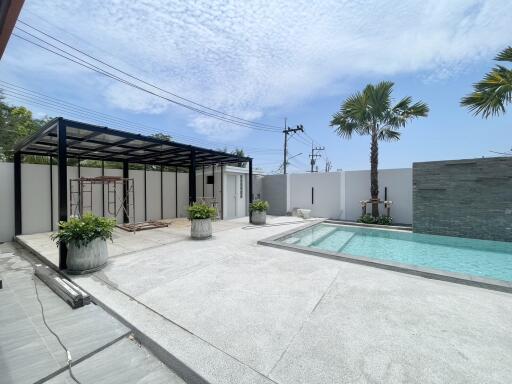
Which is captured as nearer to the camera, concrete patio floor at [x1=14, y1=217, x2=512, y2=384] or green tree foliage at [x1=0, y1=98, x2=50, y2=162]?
concrete patio floor at [x1=14, y1=217, x2=512, y2=384]

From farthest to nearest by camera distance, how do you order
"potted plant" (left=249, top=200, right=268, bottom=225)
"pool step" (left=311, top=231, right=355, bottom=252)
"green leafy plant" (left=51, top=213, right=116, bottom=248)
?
"potted plant" (left=249, top=200, right=268, bottom=225) → "pool step" (left=311, top=231, right=355, bottom=252) → "green leafy plant" (left=51, top=213, right=116, bottom=248)

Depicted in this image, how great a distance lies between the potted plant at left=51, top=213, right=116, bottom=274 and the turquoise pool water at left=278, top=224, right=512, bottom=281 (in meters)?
4.49

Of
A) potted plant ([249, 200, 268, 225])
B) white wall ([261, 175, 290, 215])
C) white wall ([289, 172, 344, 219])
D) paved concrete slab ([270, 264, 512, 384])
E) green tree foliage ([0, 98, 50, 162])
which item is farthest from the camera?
white wall ([261, 175, 290, 215])

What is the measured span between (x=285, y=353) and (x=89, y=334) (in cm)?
212

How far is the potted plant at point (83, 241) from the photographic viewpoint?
13.3 feet

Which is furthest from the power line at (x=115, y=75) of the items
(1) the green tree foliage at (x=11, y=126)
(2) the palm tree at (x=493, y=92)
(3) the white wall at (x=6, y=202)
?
Result: (2) the palm tree at (x=493, y=92)

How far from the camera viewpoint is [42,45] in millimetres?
6992

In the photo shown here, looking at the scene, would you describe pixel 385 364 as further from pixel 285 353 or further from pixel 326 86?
pixel 326 86

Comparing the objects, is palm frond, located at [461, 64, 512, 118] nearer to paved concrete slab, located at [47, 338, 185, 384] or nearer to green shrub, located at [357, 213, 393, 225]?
green shrub, located at [357, 213, 393, 225]

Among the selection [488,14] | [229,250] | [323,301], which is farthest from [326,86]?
[323,301]

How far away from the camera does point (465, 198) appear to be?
7922 mm

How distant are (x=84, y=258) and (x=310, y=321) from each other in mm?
3987

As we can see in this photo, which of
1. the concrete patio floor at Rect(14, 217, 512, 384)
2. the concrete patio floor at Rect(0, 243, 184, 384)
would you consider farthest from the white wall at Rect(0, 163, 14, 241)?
the concrete patio floor at Rect(14, 217, 512, 384)

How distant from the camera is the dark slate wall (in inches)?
291
